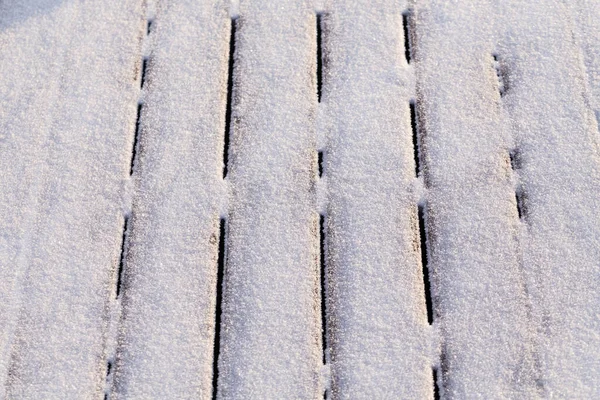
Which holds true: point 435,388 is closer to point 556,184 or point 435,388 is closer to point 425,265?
point 425,265

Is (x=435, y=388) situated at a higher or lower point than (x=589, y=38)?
lower

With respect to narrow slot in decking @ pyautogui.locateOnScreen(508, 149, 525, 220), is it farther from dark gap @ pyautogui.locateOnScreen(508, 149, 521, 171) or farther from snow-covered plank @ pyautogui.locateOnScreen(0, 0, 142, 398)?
snow-covered plank @ pyautogui.locateOnScreen(0, 0, 142, 398)

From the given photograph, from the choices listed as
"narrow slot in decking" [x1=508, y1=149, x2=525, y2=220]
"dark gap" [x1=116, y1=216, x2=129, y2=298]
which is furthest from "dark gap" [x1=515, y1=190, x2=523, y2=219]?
"dark gap" [x1=116, y1=216, x2=129, y2=298]

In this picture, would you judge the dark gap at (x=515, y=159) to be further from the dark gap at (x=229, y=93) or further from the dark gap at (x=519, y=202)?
the dark gap at (x=229, y=93)

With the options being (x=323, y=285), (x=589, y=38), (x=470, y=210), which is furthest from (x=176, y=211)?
(x=589, y=38)

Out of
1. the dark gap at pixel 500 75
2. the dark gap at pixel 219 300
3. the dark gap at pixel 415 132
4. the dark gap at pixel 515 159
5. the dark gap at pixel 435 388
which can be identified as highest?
the dark gap at pixel 500 75

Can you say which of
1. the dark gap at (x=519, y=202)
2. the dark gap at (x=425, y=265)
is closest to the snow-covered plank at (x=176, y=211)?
the dark gap at (x=425, y=265)
